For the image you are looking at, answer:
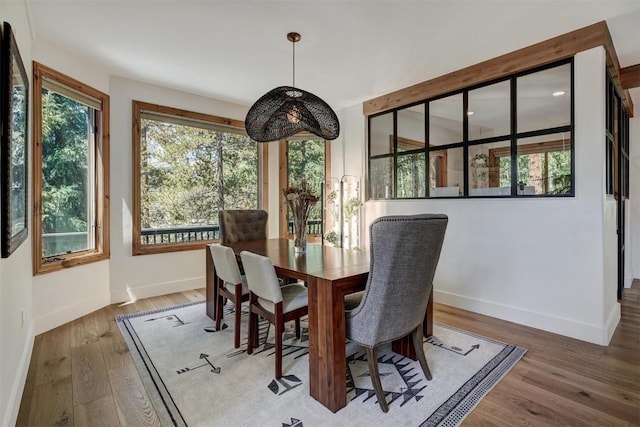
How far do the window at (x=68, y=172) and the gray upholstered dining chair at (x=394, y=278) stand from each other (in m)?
3.03

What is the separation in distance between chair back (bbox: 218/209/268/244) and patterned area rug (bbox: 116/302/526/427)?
3.44 feet

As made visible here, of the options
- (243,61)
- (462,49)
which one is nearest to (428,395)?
(462,49)

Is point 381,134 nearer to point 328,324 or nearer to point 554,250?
point 554,250

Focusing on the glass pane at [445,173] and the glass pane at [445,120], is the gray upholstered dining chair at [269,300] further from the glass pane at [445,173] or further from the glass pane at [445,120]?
the glass pane at [445,120]

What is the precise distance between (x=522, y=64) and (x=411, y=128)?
1.37 metres

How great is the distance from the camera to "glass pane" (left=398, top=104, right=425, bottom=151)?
3986 millimetres

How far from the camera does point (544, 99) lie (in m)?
2.99

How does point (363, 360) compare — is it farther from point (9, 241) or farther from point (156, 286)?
point (156, 286)

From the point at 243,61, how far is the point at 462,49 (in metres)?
2.17

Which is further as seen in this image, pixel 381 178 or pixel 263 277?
pixel 381 178

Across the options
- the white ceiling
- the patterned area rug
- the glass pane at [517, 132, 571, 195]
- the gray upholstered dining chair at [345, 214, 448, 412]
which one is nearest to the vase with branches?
the patterned area rug

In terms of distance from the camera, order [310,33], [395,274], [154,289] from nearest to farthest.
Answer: [395,274] < [310,33] < [154,289]

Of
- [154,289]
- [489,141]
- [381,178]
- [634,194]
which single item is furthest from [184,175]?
[634,194]

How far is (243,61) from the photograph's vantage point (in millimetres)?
3297
